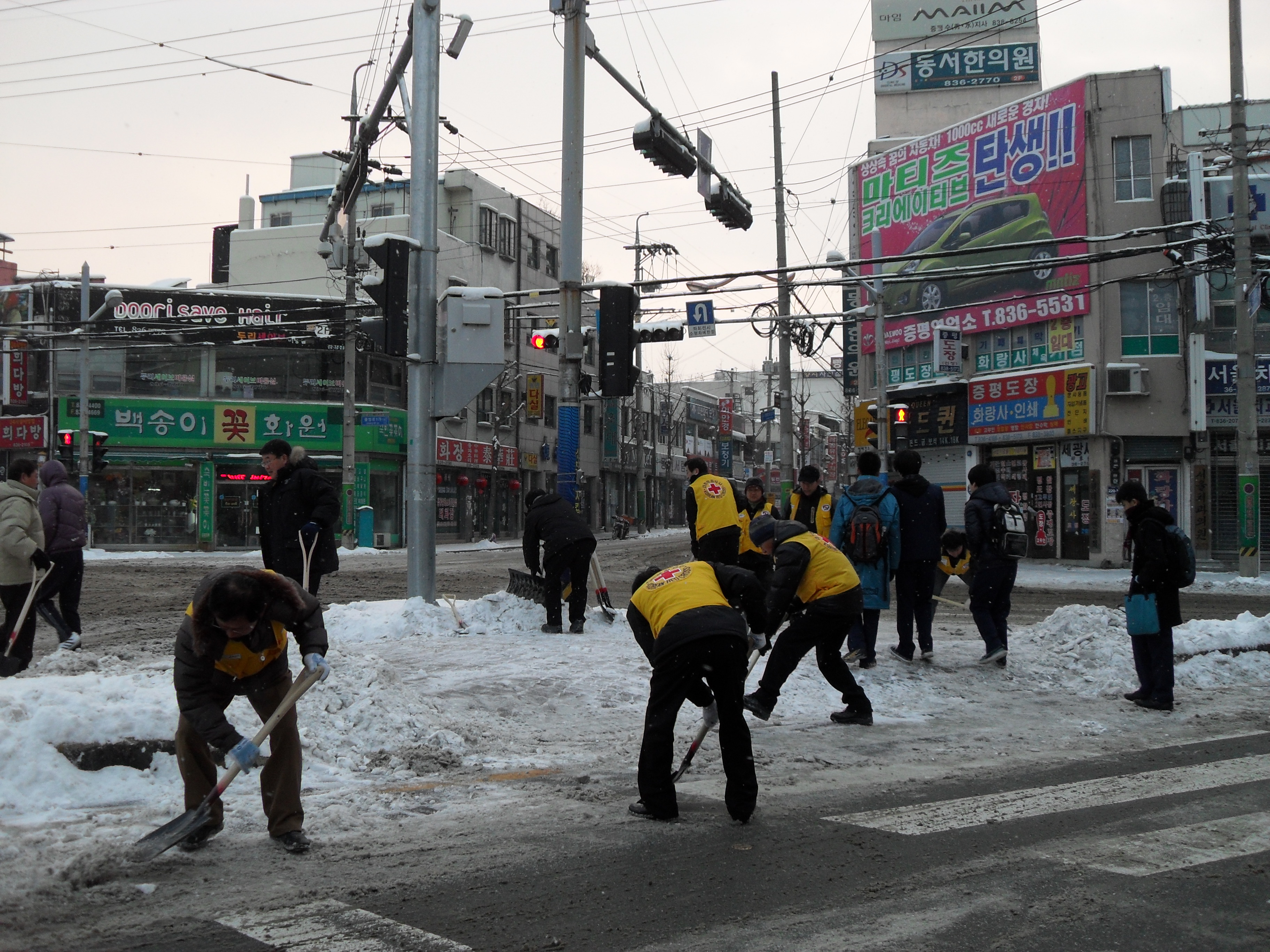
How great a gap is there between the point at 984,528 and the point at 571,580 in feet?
13.7

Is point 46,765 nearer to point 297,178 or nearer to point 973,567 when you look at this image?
point 973,567

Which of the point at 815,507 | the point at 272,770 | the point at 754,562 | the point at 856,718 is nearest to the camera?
the point at 272,770

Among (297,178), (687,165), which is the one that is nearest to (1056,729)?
(687,165)

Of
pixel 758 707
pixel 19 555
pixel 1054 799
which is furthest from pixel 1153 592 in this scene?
pixel 19 555

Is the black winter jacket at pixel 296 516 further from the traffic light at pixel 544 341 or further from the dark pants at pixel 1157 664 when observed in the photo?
the dark pants at pixel 1157 664

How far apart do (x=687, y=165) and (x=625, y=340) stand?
3.32m

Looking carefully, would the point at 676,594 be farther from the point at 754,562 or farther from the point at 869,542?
the point at 754,562

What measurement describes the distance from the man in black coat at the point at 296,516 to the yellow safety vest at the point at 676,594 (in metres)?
4.57

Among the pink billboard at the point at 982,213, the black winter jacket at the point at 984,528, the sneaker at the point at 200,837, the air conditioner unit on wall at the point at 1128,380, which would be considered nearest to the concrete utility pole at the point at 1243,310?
the pink billboard at the point at 982,213

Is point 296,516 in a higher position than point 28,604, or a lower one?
higher

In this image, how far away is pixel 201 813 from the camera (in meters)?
4.53

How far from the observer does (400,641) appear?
→ 411 inches

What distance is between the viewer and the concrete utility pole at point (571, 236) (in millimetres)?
12859

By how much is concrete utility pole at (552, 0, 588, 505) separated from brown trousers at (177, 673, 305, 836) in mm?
7961
